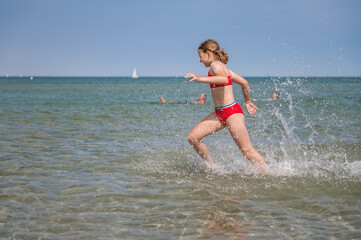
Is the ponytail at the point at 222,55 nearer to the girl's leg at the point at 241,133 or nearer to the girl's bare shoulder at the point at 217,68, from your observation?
the girl's bare shoulder at the point at 217,68

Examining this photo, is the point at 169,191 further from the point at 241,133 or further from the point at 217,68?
the point at 217,68

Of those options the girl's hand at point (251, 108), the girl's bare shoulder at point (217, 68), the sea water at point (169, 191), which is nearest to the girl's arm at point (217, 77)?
the girl's bare shoulder at point (217, 68)

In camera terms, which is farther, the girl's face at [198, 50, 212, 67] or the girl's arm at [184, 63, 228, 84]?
the girl's face at [198, 50, 212, 67]

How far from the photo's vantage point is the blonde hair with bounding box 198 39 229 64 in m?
5.52

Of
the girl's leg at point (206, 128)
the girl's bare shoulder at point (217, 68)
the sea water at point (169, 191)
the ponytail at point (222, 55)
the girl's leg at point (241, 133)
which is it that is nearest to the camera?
the sea water at point (169, 191)

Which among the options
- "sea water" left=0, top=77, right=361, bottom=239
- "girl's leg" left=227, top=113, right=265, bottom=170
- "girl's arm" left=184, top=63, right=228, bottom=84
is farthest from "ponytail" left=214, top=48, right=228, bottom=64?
"sea water" left=0, top=77, right=361, bottom=239

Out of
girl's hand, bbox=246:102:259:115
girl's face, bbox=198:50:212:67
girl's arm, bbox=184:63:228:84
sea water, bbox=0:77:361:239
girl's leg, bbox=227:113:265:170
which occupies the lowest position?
sea water, bbox=0:77:361:239

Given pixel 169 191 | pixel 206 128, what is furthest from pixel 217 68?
pixel 169 191

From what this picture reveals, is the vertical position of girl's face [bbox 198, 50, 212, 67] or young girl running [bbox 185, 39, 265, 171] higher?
girl's face [bbox 198, 50, 212, 67]

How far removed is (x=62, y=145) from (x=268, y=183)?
491 cm

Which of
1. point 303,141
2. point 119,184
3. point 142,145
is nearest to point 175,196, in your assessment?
point 119,184

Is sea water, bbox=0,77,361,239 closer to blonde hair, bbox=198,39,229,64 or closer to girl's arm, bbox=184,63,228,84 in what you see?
girl's arm, bbox=184,63,228,84

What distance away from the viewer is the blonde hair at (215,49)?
5516 millimetres

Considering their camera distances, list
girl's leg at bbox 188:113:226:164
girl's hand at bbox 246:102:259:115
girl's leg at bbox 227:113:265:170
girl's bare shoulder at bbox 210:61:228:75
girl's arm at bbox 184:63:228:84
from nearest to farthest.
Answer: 1. girl's arm at bbox 184:63:228:84
2. girl's bare shoulder at bbox 210:61:228:75
3. girl's leg at bbox 227:113:265:170
4. girl's leg at bbox 188:113:226:164
5. girl's hand at bbox 246:102:259:115
